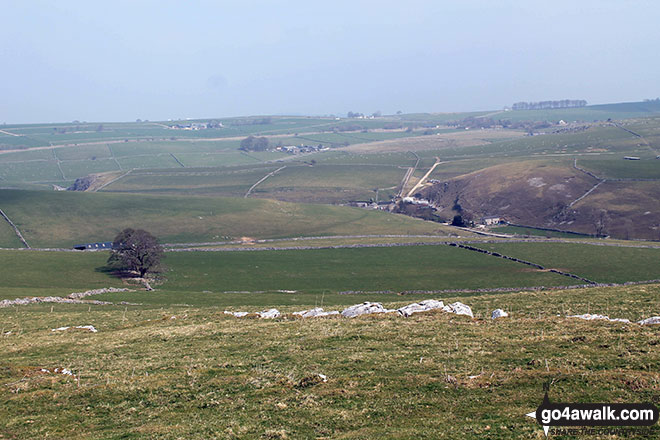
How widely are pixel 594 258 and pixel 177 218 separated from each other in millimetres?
102782

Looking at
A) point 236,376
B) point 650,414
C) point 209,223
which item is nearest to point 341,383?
point 236,376

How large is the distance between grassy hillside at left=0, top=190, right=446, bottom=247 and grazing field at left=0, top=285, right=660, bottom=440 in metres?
94.4

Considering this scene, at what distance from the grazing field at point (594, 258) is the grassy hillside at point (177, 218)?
1376 inches

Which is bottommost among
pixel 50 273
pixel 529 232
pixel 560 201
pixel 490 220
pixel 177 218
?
pixel 529 232

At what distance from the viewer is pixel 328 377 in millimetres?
24453

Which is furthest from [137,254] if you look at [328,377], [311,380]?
[311,380]

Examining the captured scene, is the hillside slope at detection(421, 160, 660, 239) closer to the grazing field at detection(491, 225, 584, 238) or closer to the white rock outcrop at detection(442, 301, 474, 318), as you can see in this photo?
the grazing field at detection(491, 225, 584, 238)

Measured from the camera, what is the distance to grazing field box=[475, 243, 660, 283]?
263ft

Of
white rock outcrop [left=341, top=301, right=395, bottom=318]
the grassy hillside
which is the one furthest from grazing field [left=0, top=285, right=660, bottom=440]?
the grassy hillside

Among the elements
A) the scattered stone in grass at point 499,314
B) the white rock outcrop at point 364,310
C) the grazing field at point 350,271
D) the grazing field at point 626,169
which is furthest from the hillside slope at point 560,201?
the white rock outcrop at point 364,310

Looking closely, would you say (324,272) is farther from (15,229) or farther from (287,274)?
(15,229)

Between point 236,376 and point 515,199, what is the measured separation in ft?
530

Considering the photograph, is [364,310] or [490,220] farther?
[490,220]

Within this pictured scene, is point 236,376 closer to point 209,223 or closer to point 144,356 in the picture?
point 144,356
